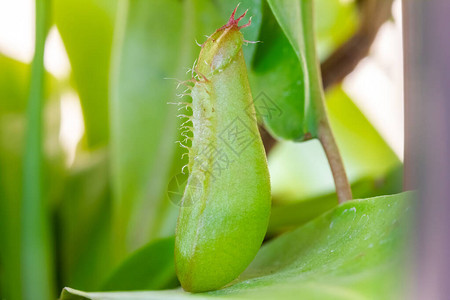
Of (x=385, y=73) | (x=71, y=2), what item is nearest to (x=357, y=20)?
(x=385, y=73)

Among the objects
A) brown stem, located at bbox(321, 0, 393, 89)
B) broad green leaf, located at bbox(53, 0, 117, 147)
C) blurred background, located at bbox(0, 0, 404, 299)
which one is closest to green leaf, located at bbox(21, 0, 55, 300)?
blurred background, located at bbox(0, 0, 404, 299)

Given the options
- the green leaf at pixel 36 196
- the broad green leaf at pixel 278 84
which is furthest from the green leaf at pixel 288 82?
the green leaf at pixel 36 196

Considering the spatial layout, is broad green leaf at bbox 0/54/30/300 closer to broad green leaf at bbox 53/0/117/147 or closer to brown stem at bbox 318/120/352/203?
broad green leaf at bbox 53/0/117/147

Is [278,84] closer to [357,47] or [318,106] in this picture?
[318,106]

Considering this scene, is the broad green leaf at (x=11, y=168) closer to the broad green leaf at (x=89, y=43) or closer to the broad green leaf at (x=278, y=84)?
the broad green leaf at (x=89, y=43)

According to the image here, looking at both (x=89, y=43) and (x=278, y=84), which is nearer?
(x=278, y=84)

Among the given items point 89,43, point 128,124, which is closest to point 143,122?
point 128,124
